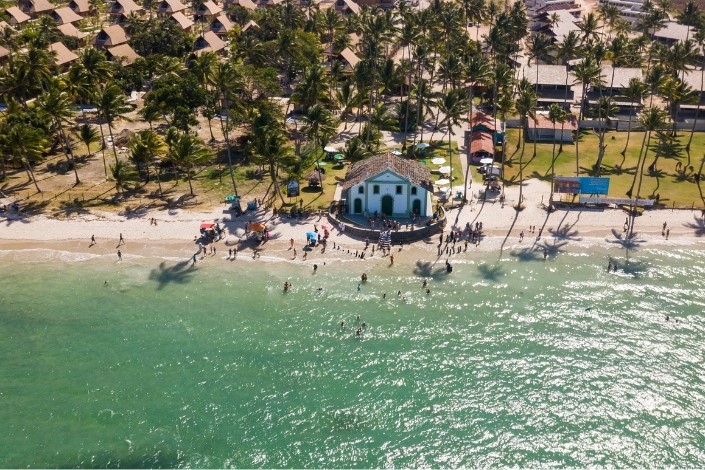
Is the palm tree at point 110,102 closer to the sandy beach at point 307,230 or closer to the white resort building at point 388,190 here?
the sandy beach at point 307,230

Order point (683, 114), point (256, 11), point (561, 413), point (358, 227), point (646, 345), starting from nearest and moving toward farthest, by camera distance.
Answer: point (561, 413), point (646, 345), point (358, 227), point (683, 114), point (256, 11)

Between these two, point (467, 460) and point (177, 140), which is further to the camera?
point (177, 140)

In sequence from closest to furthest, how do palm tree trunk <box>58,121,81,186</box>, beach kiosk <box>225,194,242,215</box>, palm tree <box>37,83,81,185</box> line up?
beach kiosk <box>225,194,242,215</box> < palm tree <box>37,83,81,185</box> < palm tree trunk <box>58,121,81,186</box>

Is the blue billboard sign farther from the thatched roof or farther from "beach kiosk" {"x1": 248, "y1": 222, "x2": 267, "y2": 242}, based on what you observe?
the thatched roof

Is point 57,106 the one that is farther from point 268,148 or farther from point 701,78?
point 701,78

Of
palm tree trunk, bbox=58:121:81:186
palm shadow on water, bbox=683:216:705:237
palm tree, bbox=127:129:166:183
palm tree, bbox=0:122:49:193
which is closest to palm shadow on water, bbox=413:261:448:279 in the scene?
palm shadow on water, bbox=683:216:705:237

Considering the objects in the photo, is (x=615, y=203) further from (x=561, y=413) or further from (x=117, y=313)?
(x=117, y=313)

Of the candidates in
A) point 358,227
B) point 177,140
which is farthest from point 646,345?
point 177,140
